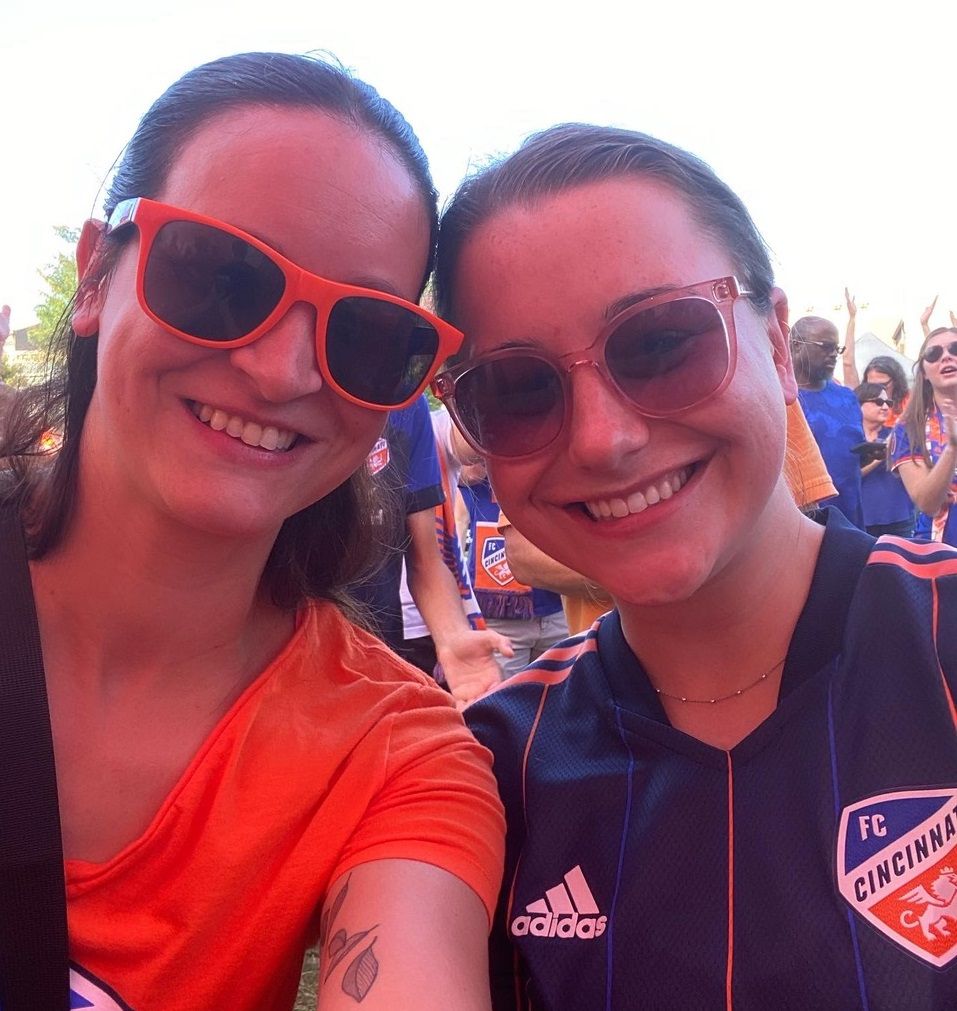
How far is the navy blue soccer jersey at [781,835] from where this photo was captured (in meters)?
1.27

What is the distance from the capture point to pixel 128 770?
1.46 meters

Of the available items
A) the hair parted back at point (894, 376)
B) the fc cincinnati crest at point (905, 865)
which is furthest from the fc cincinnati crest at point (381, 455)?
Result: the hair parted back at point (894, 376)

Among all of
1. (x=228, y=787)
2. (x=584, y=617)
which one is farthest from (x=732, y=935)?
(x=584, y=617)

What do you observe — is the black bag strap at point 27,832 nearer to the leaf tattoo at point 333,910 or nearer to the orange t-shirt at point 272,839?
the orange t-shirt at point 272,839

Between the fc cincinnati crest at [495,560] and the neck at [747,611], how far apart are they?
2680 mm

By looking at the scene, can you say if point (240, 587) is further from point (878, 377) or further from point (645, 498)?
point (878, 377)

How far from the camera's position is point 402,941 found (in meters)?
1.28

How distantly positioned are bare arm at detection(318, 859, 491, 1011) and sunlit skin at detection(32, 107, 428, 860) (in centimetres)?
37

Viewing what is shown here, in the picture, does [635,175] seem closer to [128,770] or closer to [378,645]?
[378,645]

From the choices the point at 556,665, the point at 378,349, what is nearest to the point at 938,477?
the point at 556,665

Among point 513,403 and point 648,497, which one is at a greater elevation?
point 513,403

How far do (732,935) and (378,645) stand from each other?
2.77ft

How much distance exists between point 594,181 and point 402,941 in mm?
1258

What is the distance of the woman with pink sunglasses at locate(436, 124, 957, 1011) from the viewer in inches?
51.4
